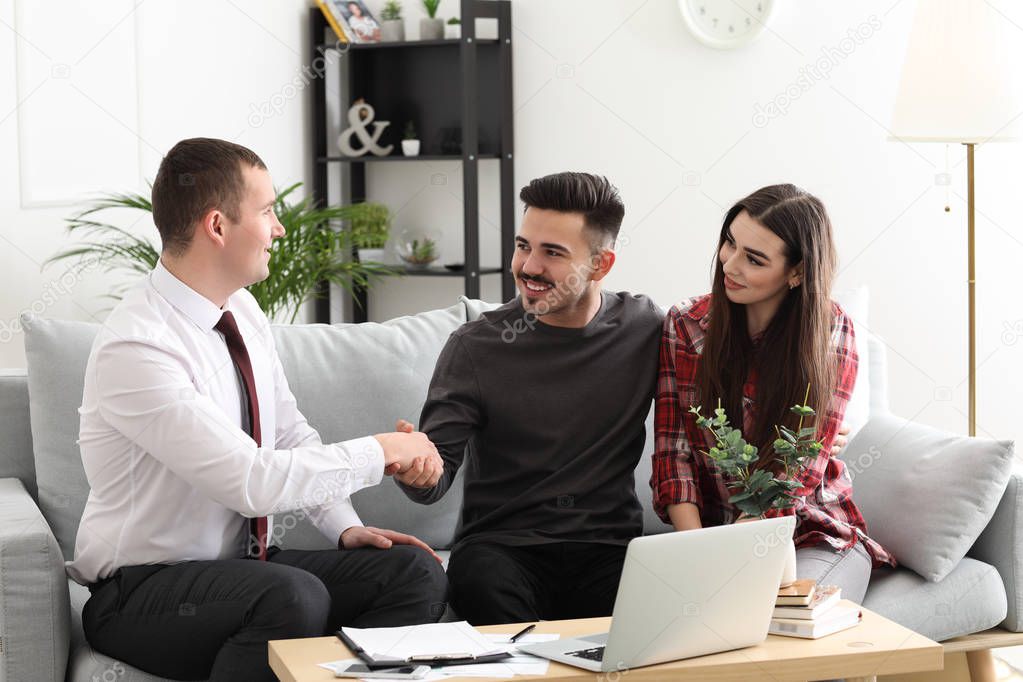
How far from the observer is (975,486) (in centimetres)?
214

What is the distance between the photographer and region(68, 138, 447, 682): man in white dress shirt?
1.77 meters

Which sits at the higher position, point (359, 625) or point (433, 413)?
point (433, 413)

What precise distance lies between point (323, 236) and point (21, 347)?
1.00m

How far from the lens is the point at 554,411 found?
218 centimetres

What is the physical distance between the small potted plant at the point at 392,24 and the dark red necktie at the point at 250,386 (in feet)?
8.45

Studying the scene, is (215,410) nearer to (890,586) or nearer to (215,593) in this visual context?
(215,593)

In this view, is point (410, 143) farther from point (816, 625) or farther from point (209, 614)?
point (816, 625)

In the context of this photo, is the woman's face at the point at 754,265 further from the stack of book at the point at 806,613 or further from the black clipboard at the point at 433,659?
the black clipboard at the point at 433,659

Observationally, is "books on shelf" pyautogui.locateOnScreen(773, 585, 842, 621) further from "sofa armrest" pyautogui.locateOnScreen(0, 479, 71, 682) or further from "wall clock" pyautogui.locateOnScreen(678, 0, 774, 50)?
"wall clock" pyautogui.locateOnScreen(678, 0, 774, 50)

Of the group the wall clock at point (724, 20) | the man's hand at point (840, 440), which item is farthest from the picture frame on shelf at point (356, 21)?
the man's hand at point (840, 440)

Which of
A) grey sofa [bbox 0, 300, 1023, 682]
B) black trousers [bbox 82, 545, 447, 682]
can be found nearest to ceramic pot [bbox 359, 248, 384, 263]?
grey sofa [bbox 0, 300, 1023, 682]

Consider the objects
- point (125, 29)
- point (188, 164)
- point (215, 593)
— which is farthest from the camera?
point (125, 29)

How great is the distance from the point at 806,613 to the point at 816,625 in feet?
0.07

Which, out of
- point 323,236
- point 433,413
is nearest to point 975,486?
point 433,413
